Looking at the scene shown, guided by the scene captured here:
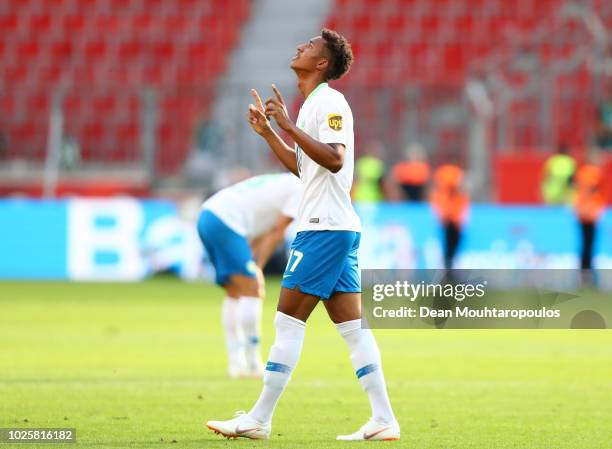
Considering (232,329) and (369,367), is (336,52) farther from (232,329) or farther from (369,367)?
(232,329)

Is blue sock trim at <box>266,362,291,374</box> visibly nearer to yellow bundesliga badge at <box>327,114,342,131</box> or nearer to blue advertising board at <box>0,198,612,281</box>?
yellow bundesliga badge at <box>327,114,342,131</box>

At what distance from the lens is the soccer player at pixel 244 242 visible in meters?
11.2

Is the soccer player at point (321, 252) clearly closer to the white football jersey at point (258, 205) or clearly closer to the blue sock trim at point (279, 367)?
the blue sock trim at point (279, 367)

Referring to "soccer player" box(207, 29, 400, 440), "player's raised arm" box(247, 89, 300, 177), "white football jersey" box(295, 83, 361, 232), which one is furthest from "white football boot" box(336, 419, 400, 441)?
"player's raised arm" box(247, 89, 300, 177)

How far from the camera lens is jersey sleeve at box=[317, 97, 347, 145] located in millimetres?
7297

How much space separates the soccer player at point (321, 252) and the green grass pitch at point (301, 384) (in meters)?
0.24

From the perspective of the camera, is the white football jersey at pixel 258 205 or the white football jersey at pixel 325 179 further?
the white football jersey at pixel 258 205

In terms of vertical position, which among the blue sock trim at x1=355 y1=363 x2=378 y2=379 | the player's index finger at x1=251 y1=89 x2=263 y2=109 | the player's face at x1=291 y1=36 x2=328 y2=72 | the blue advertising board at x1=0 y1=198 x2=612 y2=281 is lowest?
the blue advertising board at x1=0 y1=198 x2=612 y2=281

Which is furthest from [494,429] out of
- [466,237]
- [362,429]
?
[466,237]

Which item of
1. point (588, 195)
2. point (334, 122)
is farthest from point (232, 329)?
point (588, 195)

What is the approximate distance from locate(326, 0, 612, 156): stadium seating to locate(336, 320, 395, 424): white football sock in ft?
55.7

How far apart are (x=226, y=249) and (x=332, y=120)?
4179 millimetres

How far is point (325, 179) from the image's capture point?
746 centimetres

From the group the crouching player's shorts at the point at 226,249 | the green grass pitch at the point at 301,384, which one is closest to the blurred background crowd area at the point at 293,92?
the green grass pitch at the point at 301,384
